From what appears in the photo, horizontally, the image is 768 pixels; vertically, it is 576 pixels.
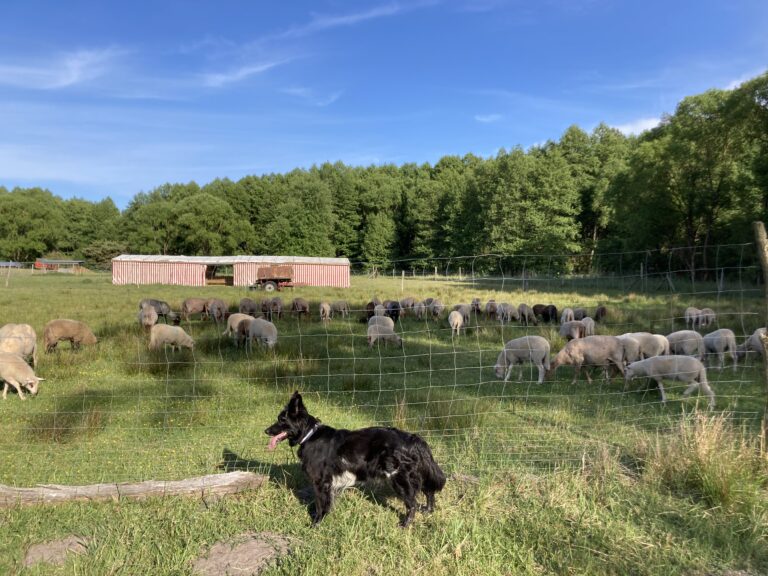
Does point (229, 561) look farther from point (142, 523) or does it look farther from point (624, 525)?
point (624, 525)

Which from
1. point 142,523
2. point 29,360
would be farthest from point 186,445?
point 29,360

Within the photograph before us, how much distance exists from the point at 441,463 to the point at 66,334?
11.8 metres

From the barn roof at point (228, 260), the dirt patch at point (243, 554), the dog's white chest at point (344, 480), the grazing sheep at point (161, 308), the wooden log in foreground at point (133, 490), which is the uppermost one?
the barn roof at point (228, 260)

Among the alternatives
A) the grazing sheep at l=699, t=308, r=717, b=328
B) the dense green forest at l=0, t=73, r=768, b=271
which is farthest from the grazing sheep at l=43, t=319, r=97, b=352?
the dense green forest at l=0, t=73, r=768, b=271

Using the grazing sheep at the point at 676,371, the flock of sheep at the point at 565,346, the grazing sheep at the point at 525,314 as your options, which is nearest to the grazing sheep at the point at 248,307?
the flock of sheep at the point at 565,346

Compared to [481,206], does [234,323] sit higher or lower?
lower

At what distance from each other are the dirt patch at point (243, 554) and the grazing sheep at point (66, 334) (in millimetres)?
11270

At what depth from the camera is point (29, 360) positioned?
11383mm

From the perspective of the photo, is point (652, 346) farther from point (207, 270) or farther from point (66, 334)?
point (207, 270)

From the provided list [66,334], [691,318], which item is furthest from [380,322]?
[691,318]

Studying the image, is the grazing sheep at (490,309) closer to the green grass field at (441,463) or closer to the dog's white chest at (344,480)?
the green grass field at (441,463)

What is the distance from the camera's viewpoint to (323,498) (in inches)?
162

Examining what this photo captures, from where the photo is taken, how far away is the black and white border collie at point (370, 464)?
404 centimetres

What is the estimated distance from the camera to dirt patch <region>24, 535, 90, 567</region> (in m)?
3.47
